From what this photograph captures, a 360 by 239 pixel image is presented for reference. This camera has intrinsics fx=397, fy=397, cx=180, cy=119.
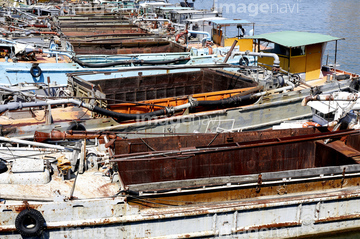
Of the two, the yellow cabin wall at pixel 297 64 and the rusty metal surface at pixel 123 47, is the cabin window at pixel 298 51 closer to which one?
the yellow cabin wall at pixel 297 64

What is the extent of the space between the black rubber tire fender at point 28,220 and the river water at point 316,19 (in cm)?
2418

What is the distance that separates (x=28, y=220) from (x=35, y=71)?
11.9 meters

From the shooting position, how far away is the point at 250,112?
1464 cm

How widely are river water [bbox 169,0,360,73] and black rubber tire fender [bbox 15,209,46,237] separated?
24182 millimetres

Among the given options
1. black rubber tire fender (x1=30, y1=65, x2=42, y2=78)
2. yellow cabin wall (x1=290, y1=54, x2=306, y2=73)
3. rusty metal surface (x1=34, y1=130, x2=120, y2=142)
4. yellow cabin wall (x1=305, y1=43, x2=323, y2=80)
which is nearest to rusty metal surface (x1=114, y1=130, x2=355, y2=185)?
rusty metal surface (x1=34, y1=130, x2=120, y2=142)

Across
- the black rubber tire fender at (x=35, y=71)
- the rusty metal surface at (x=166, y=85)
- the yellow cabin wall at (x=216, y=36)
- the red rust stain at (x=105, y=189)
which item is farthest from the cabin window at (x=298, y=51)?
the black rubber tire fender at (x=35, y=71)

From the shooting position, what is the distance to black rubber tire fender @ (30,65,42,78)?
18656mm

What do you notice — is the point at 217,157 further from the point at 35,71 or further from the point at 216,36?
the point at 216,36

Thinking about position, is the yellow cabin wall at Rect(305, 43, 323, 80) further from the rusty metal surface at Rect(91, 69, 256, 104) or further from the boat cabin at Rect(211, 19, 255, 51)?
the boat cabin at Rect(211, 19, 255, 51)

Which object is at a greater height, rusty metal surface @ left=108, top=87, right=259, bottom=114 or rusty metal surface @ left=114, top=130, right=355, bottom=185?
rusty metal surface @ left=108, top=87, right=259, bottom=114

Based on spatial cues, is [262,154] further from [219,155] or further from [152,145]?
[152,145]

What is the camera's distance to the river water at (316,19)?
3547 centimetres

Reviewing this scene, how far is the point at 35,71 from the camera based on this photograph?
1877 centimetres

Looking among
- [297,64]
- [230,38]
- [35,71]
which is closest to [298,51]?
[297,64]
